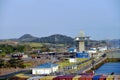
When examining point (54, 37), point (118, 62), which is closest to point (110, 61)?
point (118, 62)

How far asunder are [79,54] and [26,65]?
8891 millimetres

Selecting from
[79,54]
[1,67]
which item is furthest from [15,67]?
[79,54]

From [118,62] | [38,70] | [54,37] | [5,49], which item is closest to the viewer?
[38,70]

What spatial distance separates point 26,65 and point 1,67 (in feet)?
5.99

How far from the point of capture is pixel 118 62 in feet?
106

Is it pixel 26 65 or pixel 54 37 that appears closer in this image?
pixel 26 65

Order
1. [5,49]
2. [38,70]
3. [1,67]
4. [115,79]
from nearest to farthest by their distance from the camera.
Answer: [115,79] < [38,70] < [1,67] < [5,49]

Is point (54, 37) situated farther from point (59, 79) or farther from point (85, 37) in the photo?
point (59, 79)

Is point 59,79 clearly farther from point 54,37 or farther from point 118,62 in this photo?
point 54,37

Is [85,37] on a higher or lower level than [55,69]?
higher

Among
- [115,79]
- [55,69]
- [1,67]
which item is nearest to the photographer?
[115,79]

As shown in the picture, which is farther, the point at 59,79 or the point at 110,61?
the point at 110,61

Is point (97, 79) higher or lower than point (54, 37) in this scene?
lower

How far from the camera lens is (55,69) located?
19203mm
